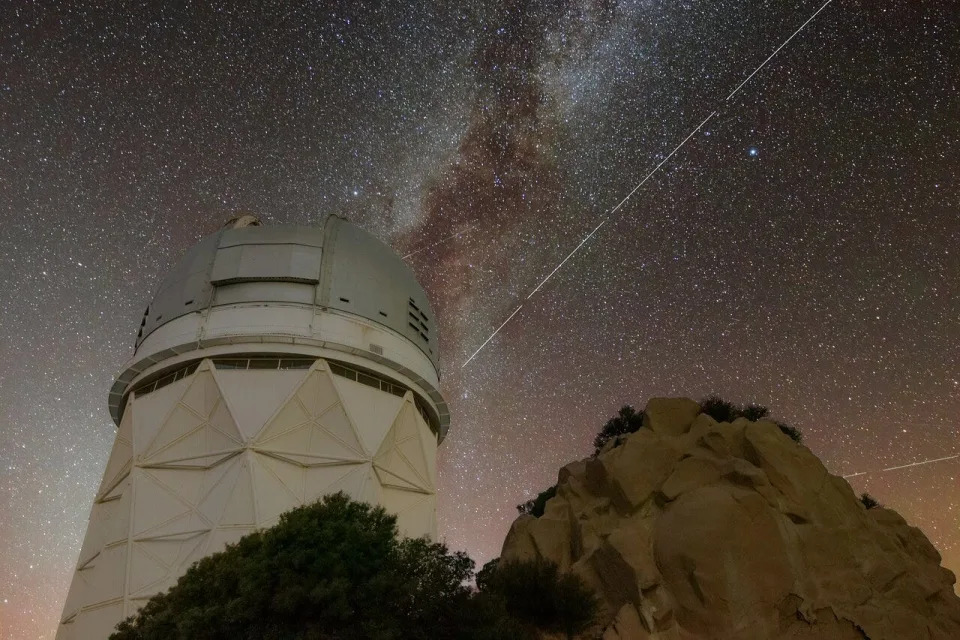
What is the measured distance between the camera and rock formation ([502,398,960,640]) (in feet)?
49.4

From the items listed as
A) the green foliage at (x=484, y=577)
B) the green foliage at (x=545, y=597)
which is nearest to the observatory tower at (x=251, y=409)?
the green foliage at (x=484, y=577)

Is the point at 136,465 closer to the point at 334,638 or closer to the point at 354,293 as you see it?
the point at 354,293

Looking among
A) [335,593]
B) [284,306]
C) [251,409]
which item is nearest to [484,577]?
[335,593]

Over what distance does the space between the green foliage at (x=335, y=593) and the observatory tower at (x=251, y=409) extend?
247 inches

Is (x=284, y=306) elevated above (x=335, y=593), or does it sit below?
above

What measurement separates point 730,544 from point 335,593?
8566 millimetres

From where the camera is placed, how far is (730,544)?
15336mm

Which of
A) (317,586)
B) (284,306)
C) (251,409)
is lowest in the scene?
(317,586)

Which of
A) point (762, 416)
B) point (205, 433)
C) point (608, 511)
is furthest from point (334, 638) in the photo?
point (762, 416)

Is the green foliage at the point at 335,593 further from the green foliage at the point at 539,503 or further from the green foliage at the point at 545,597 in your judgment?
the green foliage at the point at 539,503

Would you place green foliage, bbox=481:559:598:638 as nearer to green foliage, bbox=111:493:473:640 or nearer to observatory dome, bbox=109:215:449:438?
green foliage, bbox=111:493:473:640

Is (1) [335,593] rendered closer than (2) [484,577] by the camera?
Yes

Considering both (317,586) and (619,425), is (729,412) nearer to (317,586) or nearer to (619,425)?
(619,425)

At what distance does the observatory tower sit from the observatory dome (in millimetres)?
54
